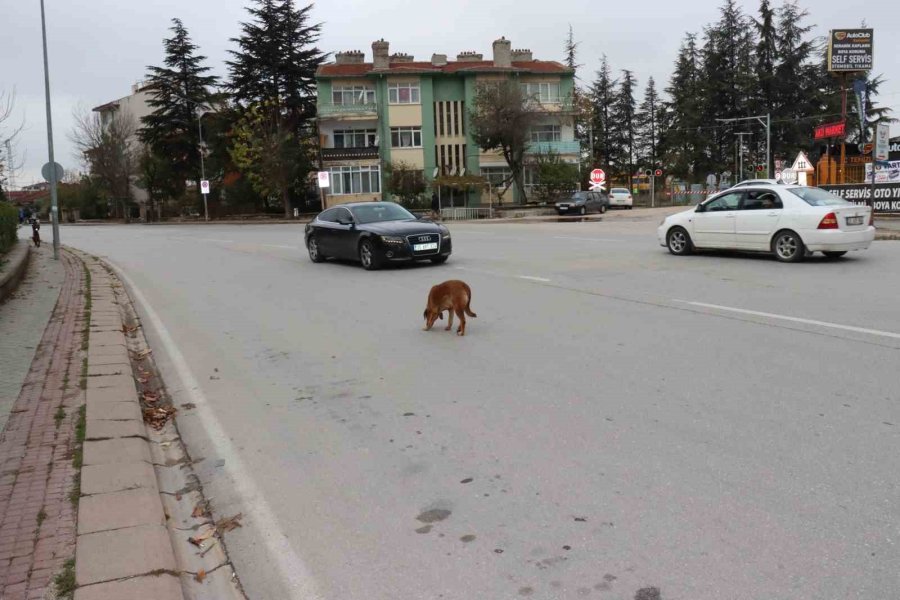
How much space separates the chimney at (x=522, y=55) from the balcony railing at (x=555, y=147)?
8.11 m

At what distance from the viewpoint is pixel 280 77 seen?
6028 centimetres

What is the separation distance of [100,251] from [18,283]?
13.8 m

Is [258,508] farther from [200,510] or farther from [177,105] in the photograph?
[177,105]

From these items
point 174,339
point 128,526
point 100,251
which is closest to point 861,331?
point 128,526

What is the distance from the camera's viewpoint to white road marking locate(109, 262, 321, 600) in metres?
3.36

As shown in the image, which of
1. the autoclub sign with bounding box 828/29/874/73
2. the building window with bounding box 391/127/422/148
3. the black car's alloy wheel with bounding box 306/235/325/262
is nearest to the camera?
the black car's alloy wheel with bounding box 306/235/325/262

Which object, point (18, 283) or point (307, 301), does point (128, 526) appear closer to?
point (307, 301)

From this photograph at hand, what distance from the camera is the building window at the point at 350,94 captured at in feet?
198

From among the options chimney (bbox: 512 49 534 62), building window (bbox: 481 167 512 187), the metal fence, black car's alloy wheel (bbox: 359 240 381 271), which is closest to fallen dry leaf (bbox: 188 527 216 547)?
black car's alloy wheel (bbox: 359 240 381 271)

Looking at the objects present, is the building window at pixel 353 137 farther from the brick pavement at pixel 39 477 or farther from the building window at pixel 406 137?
the brick pavement at pixel 39 477

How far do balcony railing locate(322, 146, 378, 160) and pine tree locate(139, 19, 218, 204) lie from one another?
14.1 meters

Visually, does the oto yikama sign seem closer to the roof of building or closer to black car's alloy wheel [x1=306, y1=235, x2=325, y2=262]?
black car's alloy wheel [x1=306, y1=235, x2=325, y2=262]


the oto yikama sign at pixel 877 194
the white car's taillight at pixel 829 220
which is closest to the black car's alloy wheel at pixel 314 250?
the white car's taillight at pixel 829 220

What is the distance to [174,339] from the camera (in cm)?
931
